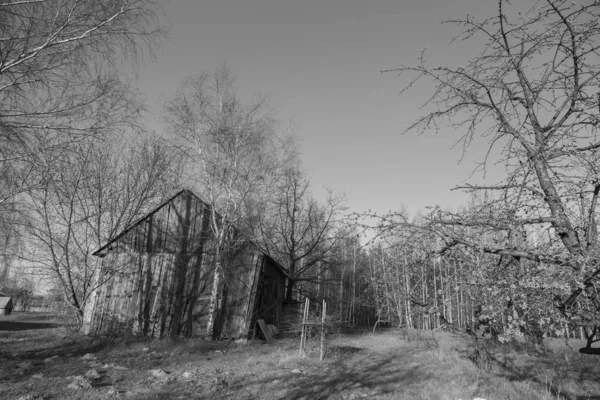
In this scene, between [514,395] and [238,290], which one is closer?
[514,395]

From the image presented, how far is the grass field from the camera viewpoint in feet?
26.5

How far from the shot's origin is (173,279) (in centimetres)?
1680

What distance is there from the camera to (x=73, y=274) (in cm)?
1795

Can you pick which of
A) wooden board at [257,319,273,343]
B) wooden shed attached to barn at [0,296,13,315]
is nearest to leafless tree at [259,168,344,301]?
wooden board at [257,319,273,343]

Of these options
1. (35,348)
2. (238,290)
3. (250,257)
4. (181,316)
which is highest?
(250,257)

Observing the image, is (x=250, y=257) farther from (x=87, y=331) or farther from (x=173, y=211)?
(x=87, y=331)

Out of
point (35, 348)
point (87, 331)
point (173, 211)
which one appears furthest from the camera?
point (173, 211)

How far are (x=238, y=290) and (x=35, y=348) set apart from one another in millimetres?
7595

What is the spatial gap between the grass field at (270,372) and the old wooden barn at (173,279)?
1.58 m

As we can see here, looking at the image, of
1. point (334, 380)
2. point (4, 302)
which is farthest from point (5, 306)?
point (334, 380)

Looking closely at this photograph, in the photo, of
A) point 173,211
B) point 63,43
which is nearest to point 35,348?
point 173,211

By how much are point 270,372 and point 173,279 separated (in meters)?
8.16

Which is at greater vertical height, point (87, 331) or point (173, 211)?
point (173, 211)

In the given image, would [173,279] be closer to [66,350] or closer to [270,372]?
[66,350]
